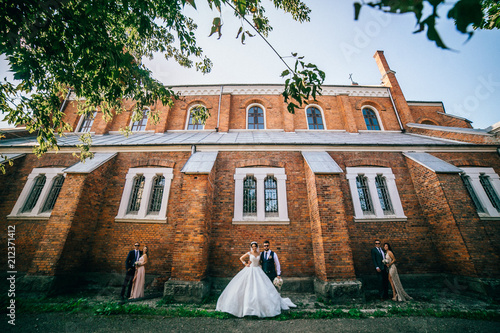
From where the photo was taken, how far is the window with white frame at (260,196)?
25.1 feet

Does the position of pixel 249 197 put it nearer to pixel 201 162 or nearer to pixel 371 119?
pixel 201 162

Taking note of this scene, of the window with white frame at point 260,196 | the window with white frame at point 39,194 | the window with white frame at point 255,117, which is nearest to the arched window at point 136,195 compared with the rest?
the window with white frame at point 39,194

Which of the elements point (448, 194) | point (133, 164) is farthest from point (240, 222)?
point (448, 194)

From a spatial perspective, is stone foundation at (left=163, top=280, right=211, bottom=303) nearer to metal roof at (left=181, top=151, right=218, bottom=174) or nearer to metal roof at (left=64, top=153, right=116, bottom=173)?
metal roof at (left=181, top=151, right=218, bottom=174)

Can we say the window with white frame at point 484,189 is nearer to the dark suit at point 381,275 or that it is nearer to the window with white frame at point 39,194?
the dark suit at point 381,275

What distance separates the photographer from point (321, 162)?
7.79 m

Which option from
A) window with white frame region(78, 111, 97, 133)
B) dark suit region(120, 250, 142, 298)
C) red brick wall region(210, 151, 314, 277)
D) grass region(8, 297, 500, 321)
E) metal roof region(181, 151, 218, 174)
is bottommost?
grass region(8, 297, 500, 321)

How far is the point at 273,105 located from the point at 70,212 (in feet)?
37.7

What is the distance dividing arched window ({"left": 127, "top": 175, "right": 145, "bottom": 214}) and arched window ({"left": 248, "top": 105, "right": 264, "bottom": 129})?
697 centimetres

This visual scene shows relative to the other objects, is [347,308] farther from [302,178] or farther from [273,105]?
[273,105]

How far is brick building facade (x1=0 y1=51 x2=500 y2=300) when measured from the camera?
6.38 metres

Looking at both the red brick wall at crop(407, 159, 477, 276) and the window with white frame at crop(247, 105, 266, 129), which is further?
the window with white frame at crop(247, 105, 266, 129)

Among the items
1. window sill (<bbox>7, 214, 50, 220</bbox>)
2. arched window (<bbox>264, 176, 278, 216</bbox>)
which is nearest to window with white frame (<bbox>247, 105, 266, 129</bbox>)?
arched window (<bbox>264, 176, 278, 216</bbox>)

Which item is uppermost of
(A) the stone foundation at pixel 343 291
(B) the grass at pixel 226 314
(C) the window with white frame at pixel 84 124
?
(C) the window with white frame at pixel 84 124
